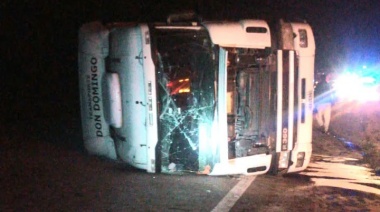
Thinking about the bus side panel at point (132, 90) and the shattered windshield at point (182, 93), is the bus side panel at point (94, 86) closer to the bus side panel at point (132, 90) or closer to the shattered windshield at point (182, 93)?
the bus side panel at point (132, 90)

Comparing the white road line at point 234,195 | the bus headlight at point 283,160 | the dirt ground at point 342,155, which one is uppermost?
the bus headlight at point 283,160

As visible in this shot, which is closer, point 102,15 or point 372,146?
point 372,146

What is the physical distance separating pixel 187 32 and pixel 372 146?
538 cm

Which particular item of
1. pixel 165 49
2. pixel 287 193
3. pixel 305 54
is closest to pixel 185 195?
pixel 287 193

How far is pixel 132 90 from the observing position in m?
6.93

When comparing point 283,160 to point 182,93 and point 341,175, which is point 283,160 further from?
point 182,93

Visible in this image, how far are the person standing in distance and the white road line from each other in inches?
224

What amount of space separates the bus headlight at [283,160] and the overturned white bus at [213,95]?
2cm

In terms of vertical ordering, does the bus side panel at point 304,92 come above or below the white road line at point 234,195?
above

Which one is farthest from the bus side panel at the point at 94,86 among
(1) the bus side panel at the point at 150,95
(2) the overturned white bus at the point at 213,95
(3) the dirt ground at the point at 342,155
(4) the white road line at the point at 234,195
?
(3) the dirt ground at the point at 342,155

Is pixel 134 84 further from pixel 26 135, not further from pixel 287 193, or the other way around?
pixel 26 135

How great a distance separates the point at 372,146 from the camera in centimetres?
1045

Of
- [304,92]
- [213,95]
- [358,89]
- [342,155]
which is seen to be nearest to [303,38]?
[304,92]

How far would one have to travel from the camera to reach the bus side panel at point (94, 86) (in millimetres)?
7684
